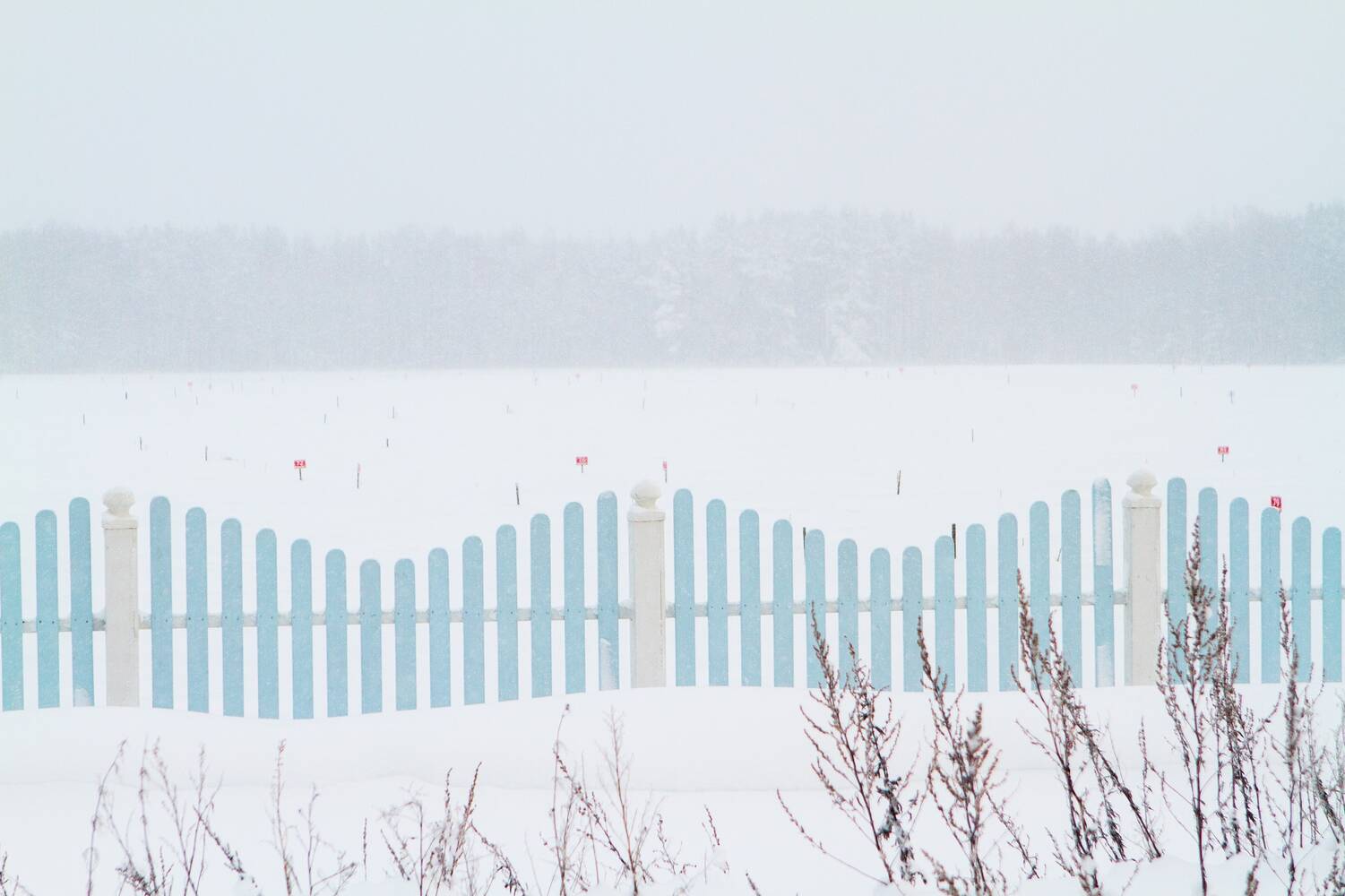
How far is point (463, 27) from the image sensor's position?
137 meters

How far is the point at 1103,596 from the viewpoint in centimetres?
614

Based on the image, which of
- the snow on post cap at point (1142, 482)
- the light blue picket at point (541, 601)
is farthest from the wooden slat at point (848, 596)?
the snow on post cap at point (1142, 482)

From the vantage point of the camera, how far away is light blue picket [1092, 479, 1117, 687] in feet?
20.1

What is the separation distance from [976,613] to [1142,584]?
38.5 inches

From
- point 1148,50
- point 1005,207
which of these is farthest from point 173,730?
point 1148,50

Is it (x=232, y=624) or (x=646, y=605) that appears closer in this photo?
(x=232, y=624)

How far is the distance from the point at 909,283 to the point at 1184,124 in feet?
123

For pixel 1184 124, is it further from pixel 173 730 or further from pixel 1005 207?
pixel 173 730

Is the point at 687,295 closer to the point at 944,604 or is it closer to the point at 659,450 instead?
the point at 659,450

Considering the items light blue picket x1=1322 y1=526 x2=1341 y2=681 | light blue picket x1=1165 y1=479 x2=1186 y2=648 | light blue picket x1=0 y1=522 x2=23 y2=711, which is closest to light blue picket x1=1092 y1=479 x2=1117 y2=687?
light blue picket x1=1165 y1=479 x2=1186 y2=648

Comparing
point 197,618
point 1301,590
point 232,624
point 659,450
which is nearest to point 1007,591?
point 1301,590

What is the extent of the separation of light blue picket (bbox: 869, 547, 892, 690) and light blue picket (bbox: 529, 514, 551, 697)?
1621 mm

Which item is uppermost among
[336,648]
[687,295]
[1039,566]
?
[687,295]

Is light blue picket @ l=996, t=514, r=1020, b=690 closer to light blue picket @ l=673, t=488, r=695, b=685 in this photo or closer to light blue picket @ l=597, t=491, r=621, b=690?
light blue picket @ l=673, t=488, r=695, b=685
